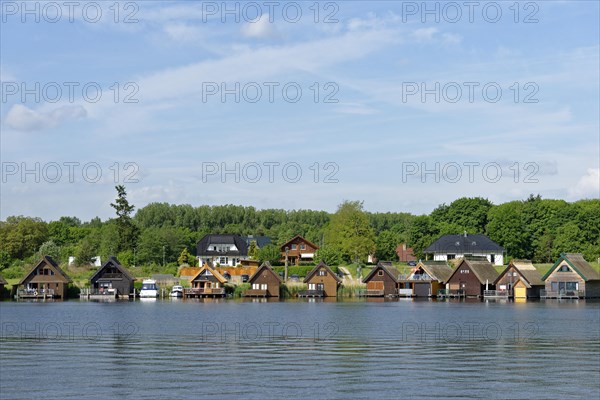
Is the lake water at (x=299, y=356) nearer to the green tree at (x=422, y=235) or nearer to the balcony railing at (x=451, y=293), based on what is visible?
the balcony railing at (x=451, y=293)

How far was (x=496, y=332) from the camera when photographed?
53.2 m

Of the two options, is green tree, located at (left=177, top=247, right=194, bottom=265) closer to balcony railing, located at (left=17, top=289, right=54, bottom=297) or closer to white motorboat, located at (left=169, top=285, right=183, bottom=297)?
white motorboat, located at (left=169, top=285, right=183, bottom=297)

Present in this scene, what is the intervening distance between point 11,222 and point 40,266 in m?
56.2

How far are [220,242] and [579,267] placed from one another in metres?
57.0

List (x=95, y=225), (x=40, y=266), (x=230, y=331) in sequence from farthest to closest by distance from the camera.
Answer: (x=95, y=225) → (x=40, y=266) → (x=230, y=331)

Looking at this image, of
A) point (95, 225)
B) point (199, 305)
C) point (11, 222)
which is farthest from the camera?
point (95, 225)

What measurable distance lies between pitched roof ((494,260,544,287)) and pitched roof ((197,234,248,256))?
46.3 meters

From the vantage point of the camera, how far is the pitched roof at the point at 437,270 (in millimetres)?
105619

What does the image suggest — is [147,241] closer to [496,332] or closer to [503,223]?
[503,223]

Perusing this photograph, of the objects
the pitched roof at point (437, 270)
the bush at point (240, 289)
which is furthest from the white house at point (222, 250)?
the pitched roof at point (437, 270)

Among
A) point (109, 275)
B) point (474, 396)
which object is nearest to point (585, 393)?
point (474, 396)

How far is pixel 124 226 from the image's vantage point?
129625 mm

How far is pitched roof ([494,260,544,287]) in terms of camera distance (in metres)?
102

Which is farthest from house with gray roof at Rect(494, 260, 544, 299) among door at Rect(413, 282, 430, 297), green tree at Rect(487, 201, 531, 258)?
green tree at Rect(487, 201, 531, 258)
